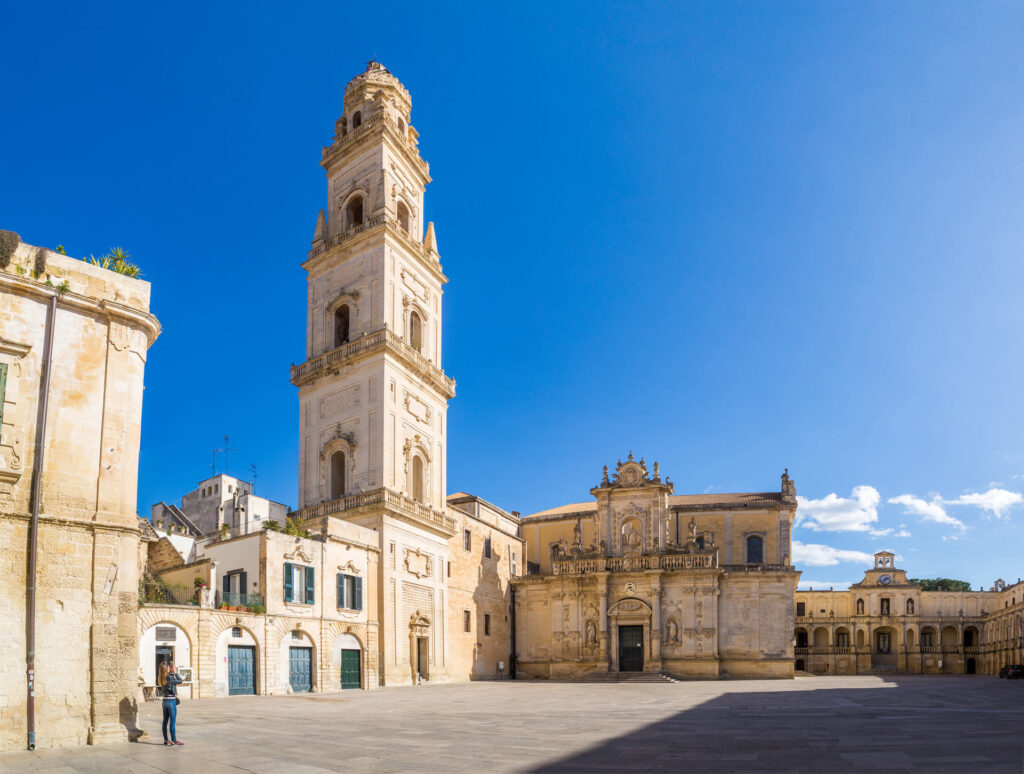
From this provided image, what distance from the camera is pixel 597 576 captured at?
51562mm

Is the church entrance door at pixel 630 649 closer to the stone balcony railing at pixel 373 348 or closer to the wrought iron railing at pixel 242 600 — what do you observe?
the stone balcony railing at pixel 373 348

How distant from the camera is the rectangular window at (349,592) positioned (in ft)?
113

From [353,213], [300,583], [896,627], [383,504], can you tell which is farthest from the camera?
[896,627]

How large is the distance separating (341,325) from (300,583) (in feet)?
51.2

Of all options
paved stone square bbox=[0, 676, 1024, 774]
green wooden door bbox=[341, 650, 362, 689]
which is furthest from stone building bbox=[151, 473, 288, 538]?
paved stone square bbox=[0, 676, 1024, 774]

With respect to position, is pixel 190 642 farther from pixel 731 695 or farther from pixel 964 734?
pixel 964 734

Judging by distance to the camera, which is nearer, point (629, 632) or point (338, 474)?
point (338, 474)

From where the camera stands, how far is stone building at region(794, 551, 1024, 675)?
82.9m

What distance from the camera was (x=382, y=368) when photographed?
39.1 meters

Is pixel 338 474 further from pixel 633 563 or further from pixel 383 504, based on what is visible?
pixel 633 563

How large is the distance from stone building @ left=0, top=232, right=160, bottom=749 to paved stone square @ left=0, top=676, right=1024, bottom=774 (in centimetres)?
98

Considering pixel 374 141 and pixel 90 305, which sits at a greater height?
pixel 374 141

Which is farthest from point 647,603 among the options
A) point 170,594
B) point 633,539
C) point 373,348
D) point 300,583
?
point 170,594

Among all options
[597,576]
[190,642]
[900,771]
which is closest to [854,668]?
[597,576]
